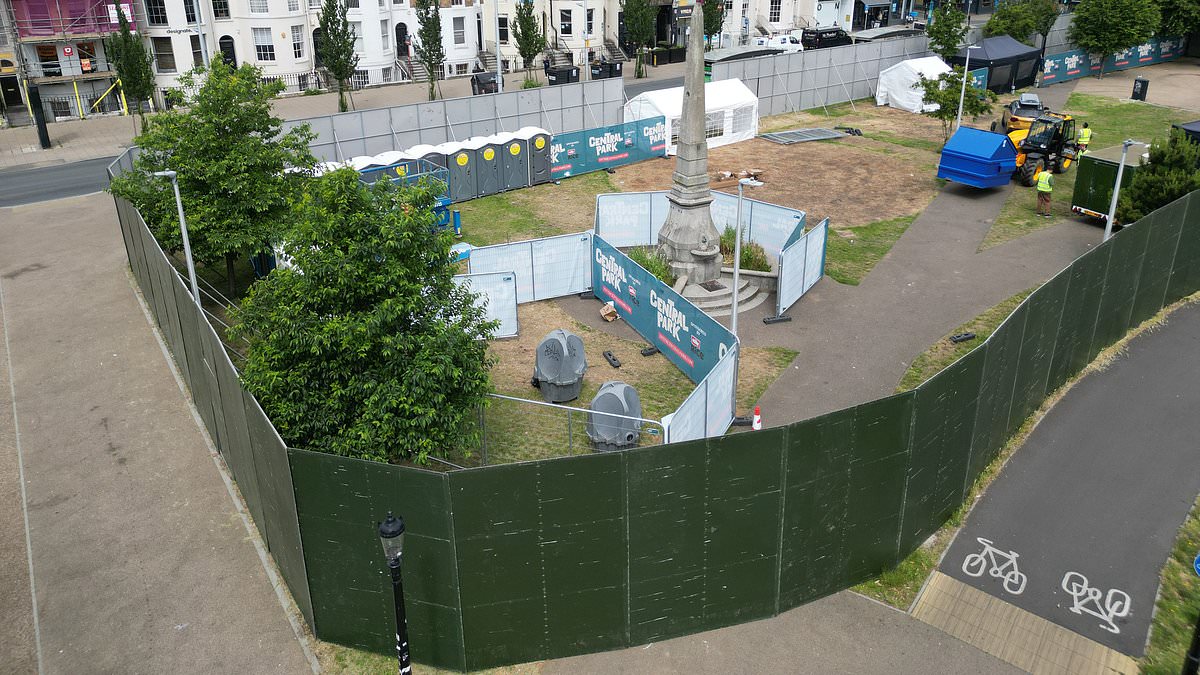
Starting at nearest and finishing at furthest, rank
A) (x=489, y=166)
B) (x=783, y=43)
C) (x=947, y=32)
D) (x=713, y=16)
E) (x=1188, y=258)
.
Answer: (x=1188, y=258) → (x=489, y=166) → (x=947, y=32) → (x=713, y=16) → (x=783, y=43)

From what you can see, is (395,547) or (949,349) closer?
(395,547)

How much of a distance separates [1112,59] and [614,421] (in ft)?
167

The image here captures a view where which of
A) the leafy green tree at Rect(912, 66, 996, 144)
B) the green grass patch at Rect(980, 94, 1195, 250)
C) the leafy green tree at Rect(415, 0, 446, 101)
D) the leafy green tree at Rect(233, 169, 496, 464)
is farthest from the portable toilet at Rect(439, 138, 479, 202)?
the leafy green tree at Rect(912, 66, 996, 144)

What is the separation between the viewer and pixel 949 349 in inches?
850

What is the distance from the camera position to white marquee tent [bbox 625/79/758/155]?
127 feet

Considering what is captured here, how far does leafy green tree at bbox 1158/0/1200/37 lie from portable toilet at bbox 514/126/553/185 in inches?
1570

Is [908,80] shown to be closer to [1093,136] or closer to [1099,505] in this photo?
[1093,136]

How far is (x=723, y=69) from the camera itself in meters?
43.1

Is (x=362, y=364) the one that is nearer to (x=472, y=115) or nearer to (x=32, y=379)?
(x=32, y=379)

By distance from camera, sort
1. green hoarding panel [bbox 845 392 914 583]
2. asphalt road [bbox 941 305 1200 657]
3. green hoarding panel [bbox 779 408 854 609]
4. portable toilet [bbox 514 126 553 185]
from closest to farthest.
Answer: green hoarding panel [bbox 779 408 854 609], green hoarding panel [bbox 845 392 914 583], asphalt road [bbox 941 305 1200 657], portable toilet [bbox 514 126 553 185]

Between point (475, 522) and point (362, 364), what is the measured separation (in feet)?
12.5

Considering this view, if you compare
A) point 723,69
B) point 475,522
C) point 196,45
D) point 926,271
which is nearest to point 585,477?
point 475,522

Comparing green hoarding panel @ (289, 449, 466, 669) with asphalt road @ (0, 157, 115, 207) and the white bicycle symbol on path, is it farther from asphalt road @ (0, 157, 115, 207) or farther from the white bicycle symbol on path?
asphalt road @ (0, 157, 115, 207)

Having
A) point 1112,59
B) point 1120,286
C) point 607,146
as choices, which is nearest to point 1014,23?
point 1112,59
